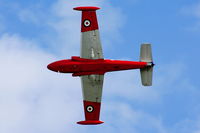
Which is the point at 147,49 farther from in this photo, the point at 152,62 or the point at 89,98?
the point at 89,98

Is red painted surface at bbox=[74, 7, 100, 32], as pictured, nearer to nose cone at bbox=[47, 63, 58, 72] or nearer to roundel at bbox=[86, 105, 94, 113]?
nose cone at bbox=[47, 63, 58, 72]

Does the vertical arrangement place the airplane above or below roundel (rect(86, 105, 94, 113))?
above

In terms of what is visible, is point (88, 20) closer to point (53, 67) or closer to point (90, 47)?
point (90, 47)

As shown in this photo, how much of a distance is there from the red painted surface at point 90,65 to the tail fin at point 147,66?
447mm

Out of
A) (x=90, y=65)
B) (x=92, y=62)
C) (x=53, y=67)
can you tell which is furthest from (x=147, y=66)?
(x=53, y=67)

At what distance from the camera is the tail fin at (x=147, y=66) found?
59688 mm

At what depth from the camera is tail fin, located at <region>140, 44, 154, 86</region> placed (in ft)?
196

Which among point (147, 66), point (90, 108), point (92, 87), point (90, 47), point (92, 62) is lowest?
point (90, 108)

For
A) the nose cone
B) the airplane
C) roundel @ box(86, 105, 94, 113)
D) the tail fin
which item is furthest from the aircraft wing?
the tail fin

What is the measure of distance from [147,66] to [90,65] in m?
4.75

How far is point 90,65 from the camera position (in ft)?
196

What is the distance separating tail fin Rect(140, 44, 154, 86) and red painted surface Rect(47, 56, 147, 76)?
1.47 ft

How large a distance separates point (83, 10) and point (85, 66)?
4.72m

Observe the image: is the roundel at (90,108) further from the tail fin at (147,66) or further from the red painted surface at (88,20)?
the red painted surface at (88,20)
